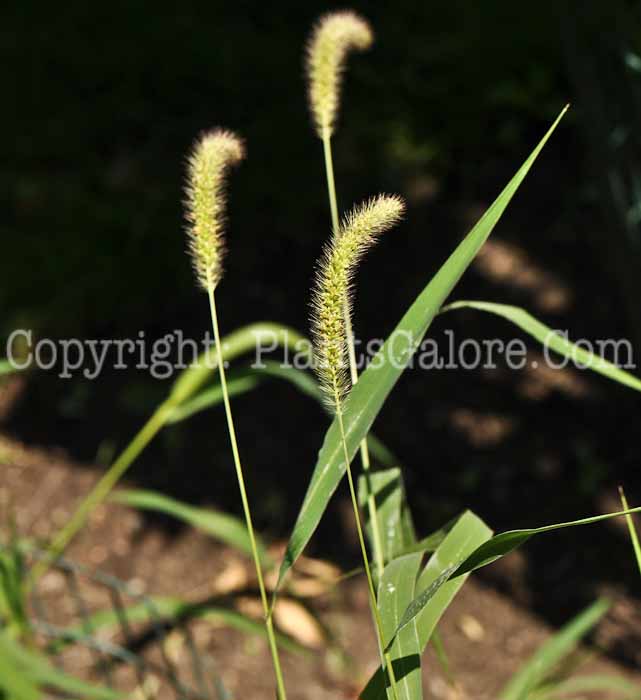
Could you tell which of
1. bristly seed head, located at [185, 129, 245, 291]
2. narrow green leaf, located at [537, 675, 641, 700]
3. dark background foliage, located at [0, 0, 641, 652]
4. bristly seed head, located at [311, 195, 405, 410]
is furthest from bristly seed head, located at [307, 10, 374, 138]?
dark background foliage, located at [0, 0, 641, 652]

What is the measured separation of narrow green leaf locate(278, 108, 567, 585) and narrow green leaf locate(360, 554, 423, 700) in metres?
0.09

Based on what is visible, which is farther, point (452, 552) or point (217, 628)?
point (217, 628)

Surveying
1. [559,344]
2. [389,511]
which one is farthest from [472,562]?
[559,344]

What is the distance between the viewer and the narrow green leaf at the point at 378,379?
38.8 inches

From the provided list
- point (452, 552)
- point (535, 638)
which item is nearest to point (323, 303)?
point (452, 552)

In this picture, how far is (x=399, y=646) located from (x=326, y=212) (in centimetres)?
278

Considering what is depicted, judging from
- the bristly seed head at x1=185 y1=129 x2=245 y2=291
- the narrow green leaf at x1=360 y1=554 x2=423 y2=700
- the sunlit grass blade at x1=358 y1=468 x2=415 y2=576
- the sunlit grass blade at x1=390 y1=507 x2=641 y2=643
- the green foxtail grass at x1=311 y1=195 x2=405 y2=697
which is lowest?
the narrow green leaf at x1=360 y1=554 x2=423 y2=700

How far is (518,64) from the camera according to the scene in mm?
3619

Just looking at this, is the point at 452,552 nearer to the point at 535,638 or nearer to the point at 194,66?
the point at 535,638

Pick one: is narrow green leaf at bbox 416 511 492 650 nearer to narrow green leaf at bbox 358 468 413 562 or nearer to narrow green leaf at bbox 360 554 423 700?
narrow green leaf at bbox 360 554 423 700

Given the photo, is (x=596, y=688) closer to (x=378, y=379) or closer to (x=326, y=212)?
(x=378, y=379)

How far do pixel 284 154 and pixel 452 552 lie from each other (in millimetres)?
2855

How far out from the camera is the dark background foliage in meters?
2.89

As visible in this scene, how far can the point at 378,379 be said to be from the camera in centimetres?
106
